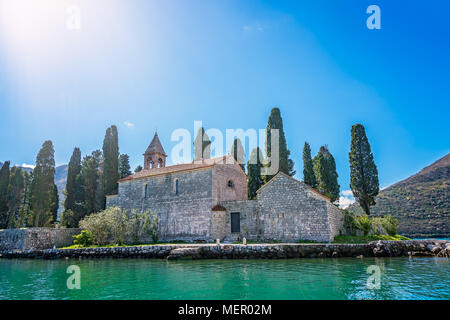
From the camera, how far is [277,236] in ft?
74.1

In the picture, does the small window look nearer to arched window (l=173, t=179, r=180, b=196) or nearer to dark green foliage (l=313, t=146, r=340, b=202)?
arched window (l=173, t=179, r=180, b=196)

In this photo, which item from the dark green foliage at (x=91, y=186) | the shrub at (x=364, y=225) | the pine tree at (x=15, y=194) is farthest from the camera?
the pine tree at (x=15, y=194)

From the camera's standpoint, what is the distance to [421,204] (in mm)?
55156

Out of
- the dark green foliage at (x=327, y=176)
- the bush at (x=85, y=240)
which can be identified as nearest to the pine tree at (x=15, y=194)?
the bush at (x=85, y=240)

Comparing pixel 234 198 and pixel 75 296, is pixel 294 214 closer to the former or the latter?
pixel 234 198

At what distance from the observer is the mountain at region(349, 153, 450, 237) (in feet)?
160

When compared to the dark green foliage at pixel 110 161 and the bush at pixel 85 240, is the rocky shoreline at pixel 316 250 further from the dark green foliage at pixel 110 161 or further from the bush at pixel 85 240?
the dark green foliage at pixel 110 161

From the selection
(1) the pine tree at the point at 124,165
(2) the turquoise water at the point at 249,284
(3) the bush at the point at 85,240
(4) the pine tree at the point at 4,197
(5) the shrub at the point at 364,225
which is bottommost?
(3) the bush at the point at 85,240

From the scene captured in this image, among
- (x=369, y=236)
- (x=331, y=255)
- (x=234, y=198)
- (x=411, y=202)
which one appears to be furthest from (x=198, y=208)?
(x=411, y=202)

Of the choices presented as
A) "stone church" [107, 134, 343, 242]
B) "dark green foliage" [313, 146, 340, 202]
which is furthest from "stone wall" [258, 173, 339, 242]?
"dark green foliage" [313, 146, 340, 202]

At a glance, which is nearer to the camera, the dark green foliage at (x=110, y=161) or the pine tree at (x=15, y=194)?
the dark green foliage at (x=110, y=161)

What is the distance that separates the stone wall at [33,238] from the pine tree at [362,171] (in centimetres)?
2943

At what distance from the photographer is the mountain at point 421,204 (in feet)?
160

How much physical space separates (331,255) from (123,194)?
22184mm
